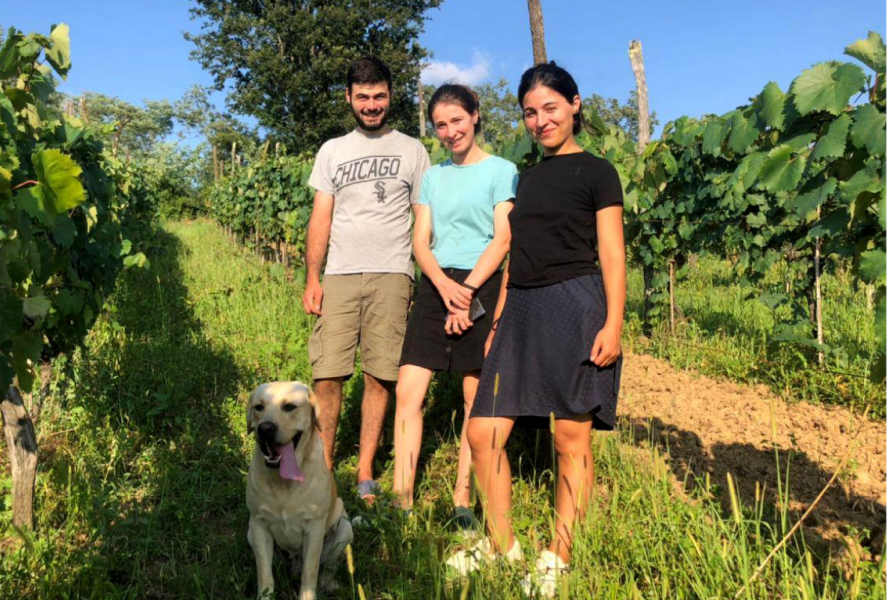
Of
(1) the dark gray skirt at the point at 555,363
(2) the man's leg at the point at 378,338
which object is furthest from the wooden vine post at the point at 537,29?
(1) the dark gray skirt at the point at 555,363

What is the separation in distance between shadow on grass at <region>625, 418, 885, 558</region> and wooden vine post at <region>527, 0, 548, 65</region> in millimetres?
6533

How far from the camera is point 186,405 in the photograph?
15.4 ft

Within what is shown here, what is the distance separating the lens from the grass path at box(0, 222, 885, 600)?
215 centimetres

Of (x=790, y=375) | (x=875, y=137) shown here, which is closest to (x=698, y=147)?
(x=790, y=375)

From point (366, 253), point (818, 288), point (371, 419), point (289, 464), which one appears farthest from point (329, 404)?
point (818, 288)

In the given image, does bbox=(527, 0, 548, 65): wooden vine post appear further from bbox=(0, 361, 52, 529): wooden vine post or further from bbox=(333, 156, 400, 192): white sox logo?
bbox=(0, 361, 52, 529): wooden vine post

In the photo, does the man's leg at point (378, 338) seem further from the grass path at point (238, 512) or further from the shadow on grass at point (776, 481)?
the shadow on grass at point (776, 481)

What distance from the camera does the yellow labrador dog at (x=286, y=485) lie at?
250 cm

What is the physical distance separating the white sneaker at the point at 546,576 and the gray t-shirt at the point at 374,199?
1679 mm

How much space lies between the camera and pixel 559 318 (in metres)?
2.46

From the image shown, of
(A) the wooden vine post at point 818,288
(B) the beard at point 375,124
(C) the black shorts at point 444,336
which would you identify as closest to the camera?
(C) the black shorts at point 444,336

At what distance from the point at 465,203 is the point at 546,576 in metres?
1.69

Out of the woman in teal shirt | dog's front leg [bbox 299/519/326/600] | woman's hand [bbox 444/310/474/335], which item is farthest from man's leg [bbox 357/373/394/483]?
dog's front leg [bbox 299/519/326/600]

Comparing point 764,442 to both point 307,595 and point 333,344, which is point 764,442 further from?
point 307,595
